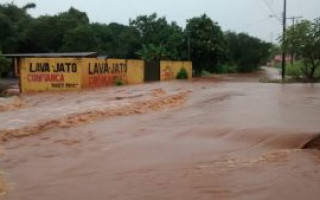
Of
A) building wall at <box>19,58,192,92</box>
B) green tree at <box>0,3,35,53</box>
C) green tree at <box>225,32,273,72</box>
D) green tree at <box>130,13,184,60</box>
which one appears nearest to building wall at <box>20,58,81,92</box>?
building wall at <box>19,58,192,92</box>

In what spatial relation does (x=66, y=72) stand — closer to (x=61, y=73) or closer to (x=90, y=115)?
(x=61, y=73)

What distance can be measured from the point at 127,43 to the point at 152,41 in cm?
323

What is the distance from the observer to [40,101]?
21359 millimetres

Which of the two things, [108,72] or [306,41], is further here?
[306,41]

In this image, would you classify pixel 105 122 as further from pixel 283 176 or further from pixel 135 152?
pixel 283 176

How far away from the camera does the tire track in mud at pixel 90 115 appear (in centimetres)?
1238

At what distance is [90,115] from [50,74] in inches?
545

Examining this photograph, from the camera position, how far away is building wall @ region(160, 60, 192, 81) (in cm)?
4465

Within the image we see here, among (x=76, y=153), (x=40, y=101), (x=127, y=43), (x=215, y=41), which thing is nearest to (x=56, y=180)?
(x=76, y=153)

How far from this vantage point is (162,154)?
9.41 meters

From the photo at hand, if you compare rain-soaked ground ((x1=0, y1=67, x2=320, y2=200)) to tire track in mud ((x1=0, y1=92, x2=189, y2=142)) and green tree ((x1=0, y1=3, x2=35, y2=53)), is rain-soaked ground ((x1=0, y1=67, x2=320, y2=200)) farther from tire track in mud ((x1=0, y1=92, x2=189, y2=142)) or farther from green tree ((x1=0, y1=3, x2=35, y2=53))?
green tree ((x1=0, y1=3, x2=35, y2=53))

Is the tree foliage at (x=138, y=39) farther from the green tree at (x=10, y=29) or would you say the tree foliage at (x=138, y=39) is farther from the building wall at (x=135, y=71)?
the building wall at (x=135, y=71)

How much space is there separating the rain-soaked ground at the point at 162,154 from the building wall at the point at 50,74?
11891 mm

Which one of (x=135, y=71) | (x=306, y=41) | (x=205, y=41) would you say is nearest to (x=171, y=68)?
(x=205, y=41)
